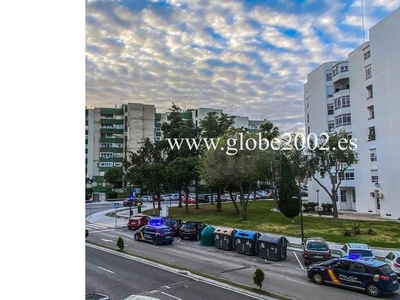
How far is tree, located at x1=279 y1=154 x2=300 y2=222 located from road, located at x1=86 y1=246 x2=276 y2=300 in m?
11.6

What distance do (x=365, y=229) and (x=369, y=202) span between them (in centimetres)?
833

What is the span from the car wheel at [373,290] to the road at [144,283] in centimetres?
313

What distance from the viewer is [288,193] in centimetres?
2091

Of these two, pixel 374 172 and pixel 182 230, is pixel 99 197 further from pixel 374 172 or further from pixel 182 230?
pixel 374 172

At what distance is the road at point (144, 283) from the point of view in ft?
27.7

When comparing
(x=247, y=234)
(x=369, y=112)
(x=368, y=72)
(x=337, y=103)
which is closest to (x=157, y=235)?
(x=247, y=234)

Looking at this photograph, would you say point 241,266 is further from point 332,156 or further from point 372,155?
point 372,155

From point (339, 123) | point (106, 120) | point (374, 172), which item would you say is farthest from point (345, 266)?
point (106, 120)

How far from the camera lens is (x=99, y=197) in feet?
146

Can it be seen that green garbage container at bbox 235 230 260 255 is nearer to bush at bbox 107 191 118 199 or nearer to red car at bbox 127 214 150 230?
red car at bbox 127 214 150 230

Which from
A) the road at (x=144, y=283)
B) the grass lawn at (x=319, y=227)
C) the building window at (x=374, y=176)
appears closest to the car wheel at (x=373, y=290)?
the road at (x=144, y=283)

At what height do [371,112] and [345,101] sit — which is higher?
[345,101]

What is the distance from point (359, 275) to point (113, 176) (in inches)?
1657

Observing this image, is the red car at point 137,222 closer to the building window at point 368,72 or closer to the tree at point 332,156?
the tree at point 332,156
